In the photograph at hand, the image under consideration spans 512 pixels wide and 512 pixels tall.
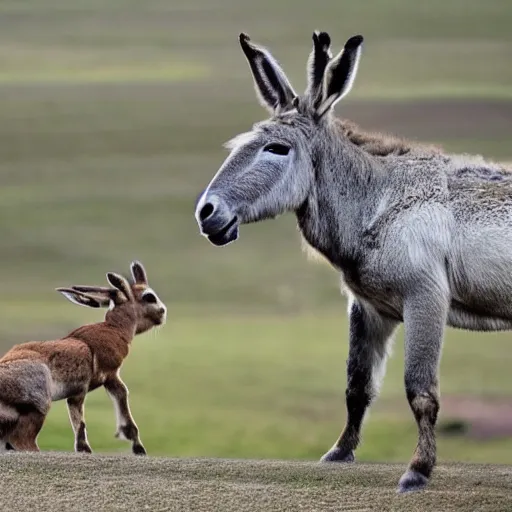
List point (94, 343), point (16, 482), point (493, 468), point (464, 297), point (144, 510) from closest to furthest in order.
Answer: point (144, 510)
point (16, 482)
point (464, 297)
point (493, 468)
point (94, 343)

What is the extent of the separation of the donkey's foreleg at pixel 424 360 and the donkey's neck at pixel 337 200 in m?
0.68

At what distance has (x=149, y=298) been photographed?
11023 millimetres

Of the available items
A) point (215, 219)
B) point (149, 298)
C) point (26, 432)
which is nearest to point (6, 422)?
point (26, 432)

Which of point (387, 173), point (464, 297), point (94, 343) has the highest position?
point (387, 173)

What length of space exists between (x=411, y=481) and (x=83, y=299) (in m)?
3.73

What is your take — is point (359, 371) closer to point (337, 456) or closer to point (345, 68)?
point (337, 456)

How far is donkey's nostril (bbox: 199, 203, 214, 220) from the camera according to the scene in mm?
8172

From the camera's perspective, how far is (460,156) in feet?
29.3

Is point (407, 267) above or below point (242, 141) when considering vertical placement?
below

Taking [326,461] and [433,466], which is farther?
[326,461]

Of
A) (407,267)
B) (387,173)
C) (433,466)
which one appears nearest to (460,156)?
(387,173)

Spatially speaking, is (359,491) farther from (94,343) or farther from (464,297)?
(94,343)

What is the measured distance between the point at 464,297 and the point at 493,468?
1.42m

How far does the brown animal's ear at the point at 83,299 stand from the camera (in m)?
10.4
